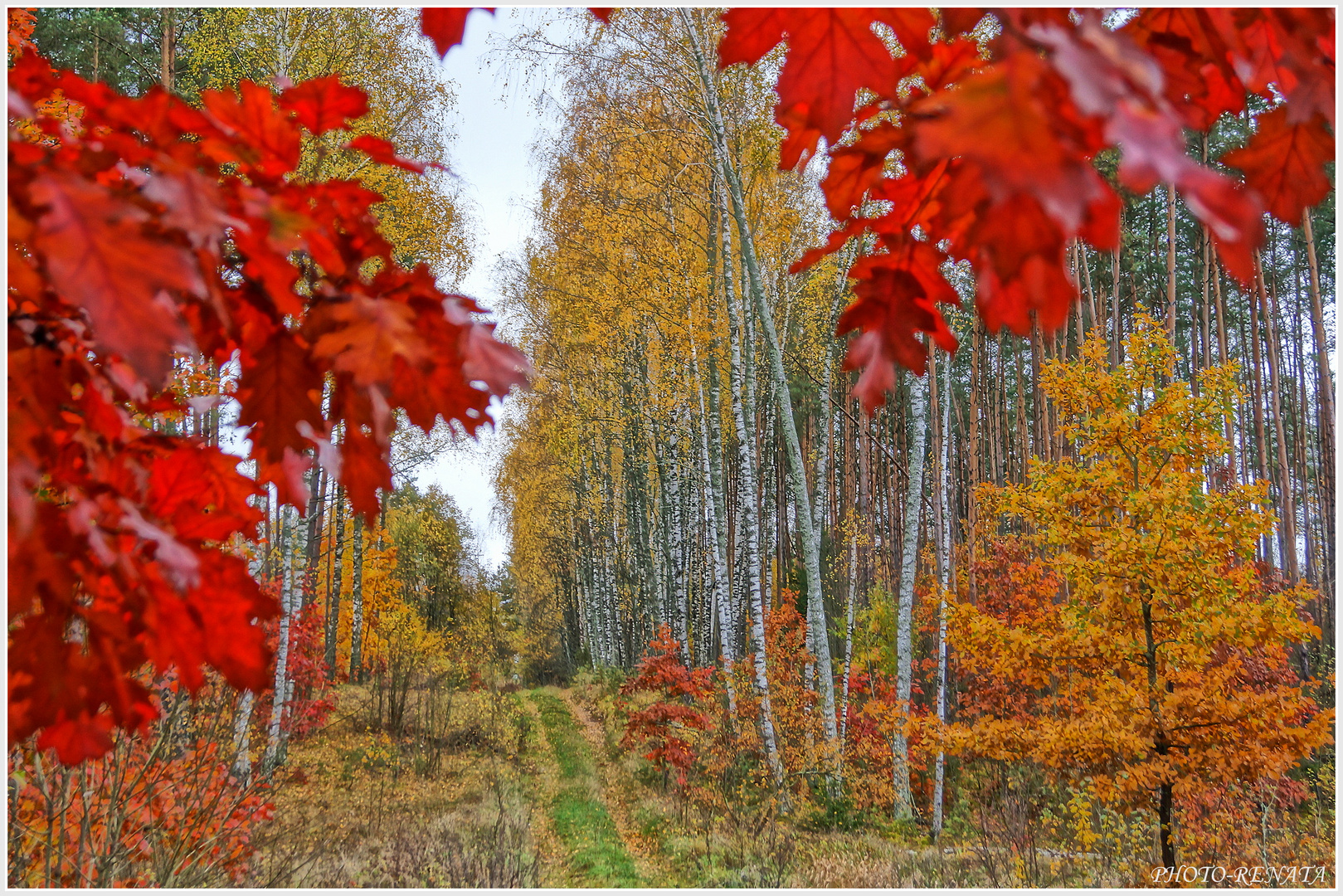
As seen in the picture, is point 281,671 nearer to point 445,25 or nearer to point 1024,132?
point 445,25

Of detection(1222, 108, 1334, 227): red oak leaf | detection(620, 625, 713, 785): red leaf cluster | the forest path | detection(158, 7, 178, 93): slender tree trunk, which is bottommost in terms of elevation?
the forest path

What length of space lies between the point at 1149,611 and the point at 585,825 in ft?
15.2

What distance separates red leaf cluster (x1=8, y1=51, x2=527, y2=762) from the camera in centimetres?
66

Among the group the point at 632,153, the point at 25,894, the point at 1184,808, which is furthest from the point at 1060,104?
the point at 632,153

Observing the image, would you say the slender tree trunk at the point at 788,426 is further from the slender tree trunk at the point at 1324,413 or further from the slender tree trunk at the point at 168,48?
the slender tree trunk at the point at 1324,413

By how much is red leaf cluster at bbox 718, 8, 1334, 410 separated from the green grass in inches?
196

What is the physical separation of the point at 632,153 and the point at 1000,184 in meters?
8.41

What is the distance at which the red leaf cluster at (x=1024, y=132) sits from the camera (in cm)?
39

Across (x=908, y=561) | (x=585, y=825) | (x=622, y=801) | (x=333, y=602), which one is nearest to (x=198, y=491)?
(x=585, y=825)

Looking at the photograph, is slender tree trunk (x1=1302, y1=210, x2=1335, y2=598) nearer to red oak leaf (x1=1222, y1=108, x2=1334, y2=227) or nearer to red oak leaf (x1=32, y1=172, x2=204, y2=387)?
red oak leaf (x1=1222, y1=108, x2=1334, y2=227)

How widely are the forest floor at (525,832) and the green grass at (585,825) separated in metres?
0.02

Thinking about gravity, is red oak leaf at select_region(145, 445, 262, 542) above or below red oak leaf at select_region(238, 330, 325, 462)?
below

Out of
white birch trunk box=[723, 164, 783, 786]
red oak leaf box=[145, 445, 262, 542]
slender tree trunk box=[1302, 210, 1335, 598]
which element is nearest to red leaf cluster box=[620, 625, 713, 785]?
white birch trunk box=[723, 164, 783, 786]

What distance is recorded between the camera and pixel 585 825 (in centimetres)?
615
